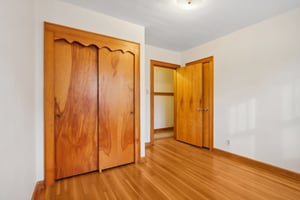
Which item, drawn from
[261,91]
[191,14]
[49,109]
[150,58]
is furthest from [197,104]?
[49,109]

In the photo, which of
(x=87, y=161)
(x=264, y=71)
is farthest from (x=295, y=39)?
(x=87, y=161)

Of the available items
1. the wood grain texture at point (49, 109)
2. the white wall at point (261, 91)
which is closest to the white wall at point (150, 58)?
the white wall at point (261, 91)

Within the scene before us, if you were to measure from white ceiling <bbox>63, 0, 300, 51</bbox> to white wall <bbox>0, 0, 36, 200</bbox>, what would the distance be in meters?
0.97

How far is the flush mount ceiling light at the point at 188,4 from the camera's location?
187 cm

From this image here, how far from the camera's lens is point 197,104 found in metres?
3.43

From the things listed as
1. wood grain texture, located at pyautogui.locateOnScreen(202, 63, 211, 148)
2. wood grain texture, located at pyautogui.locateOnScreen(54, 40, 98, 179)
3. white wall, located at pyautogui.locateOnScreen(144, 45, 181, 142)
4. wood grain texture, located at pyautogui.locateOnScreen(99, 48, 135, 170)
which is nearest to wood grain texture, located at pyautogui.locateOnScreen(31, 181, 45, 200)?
wood grain texture, located at pyautogui.locateOnScreen(54, 40, 98, 179)

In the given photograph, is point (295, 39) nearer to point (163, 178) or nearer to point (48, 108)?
point (163, 178)

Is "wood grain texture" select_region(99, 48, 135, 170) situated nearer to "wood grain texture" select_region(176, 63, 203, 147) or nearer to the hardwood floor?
the hardwood floor

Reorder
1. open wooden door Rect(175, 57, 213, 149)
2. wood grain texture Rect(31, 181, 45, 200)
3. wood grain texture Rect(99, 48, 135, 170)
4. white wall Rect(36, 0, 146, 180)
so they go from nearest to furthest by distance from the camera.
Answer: wood grain texture Rect(31, 181, 45, 200), white wall Rect(36, 0, 146, 180), wood grain texture Rect(99, 48, 135, 170), open wooden door Rect(175, 57, 213, 149)

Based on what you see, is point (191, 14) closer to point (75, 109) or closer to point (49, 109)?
point (75, 109)

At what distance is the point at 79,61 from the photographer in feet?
6.75

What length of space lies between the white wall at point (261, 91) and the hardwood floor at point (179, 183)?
16.5 inches

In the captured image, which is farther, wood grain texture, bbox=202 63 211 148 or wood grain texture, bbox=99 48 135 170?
wood grain texture, bbox=202 63 211 148

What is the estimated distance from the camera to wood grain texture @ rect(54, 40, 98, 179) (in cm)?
192
